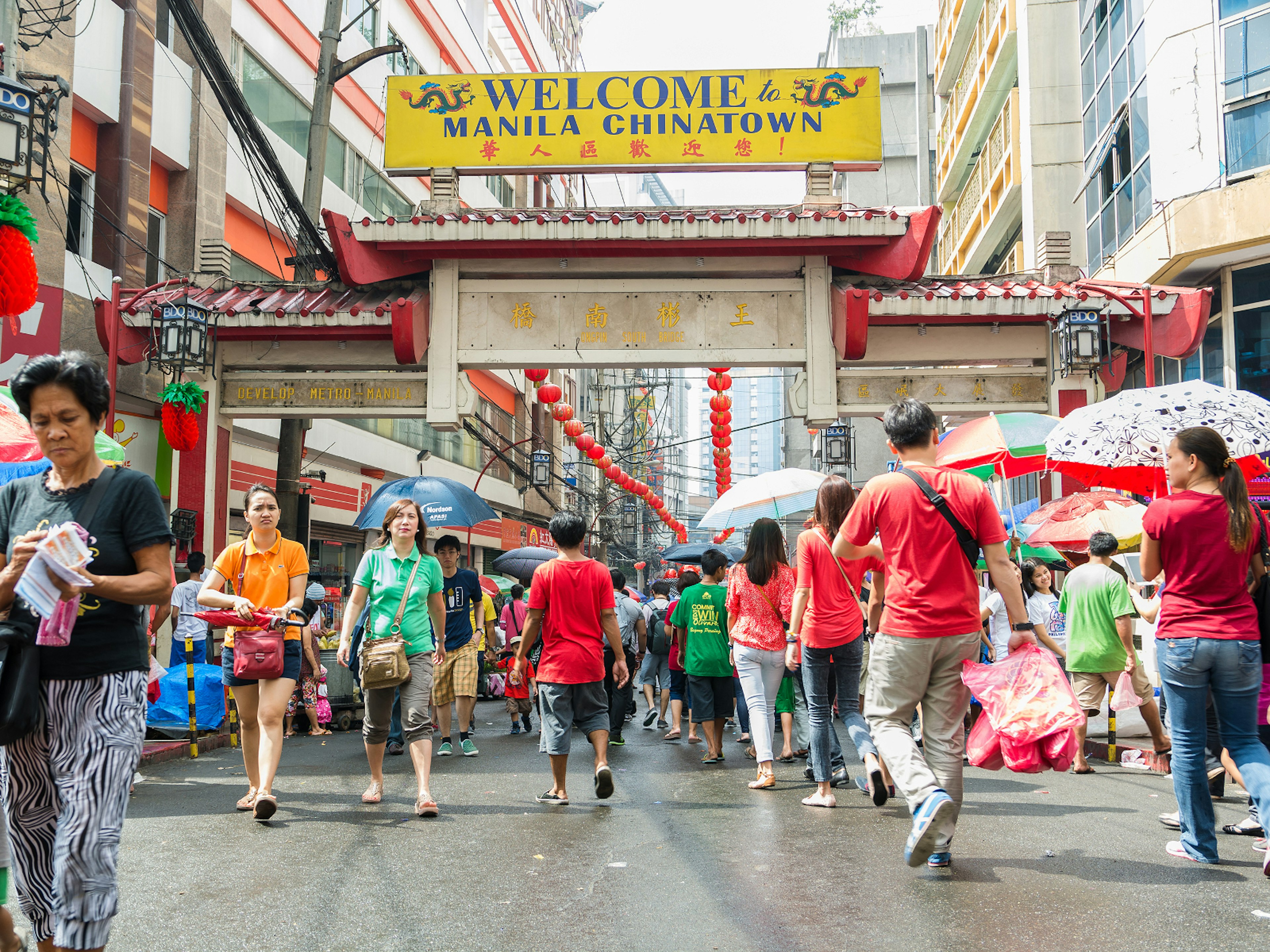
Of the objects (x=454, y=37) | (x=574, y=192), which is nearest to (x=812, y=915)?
(x=454, y=37)

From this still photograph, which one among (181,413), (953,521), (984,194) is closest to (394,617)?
(953,521)

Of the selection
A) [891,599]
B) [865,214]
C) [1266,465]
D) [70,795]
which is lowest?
[70,795]

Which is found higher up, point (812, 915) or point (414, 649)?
point (414, 649)

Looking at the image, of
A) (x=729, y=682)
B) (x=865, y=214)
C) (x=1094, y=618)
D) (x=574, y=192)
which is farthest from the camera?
(x=574, y=192)

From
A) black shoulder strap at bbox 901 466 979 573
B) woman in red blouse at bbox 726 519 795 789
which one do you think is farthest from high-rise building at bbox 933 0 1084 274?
black shoulder strap at bbox 901 466 979 573

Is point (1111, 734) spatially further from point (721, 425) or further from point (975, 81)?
point (975, 81)

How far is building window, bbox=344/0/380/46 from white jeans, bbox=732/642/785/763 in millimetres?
20489

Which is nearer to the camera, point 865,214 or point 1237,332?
point 865,214

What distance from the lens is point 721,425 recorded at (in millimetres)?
26844

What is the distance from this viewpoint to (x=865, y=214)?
1298 centimetres

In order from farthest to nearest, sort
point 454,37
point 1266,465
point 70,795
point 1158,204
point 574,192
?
point 574,192 → point 454,37 → point 1158,204 → point 1266,465 → point 70,795

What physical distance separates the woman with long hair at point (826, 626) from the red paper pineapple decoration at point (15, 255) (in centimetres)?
563

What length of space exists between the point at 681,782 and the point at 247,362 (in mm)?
8602

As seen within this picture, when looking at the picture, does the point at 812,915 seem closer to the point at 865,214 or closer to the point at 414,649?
the point at 414,649
